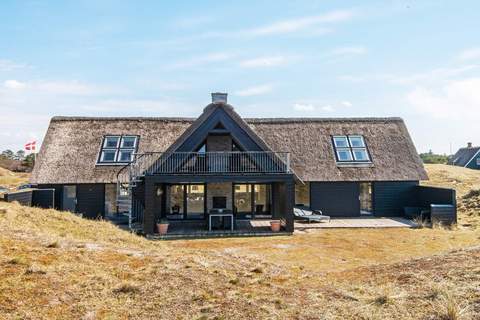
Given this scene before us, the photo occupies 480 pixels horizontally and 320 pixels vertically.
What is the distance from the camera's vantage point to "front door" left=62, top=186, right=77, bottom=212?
1905 cm

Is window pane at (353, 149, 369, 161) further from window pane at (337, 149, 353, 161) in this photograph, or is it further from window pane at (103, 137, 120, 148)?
window pane at (103, 137, 120, 148)

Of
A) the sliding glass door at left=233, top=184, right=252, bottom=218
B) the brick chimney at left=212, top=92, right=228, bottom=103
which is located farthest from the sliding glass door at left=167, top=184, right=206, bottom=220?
the brick chimney at left=212, top=92, right=228, bottom=103

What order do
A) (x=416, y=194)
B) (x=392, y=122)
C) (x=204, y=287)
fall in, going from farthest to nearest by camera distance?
(x=392, y=122)
(x=416, y=194)
(x=204, y=287)

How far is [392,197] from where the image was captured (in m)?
20.9

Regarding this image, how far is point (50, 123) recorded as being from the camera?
2148cm

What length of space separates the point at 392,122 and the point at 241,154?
1225 cm

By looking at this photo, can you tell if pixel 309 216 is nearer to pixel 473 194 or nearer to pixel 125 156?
pixel 125 156

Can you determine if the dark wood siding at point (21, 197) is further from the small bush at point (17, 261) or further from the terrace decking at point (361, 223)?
the terrace decking at point (361, 223)

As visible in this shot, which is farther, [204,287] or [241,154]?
[241,154]

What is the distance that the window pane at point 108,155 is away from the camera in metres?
19.8

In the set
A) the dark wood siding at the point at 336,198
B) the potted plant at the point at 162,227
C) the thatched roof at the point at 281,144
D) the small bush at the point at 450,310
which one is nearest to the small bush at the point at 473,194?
the thatched roof at the point at 281,144

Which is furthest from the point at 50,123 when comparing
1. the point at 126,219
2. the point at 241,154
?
the point at 241,154

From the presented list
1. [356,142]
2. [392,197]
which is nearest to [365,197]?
[392,197]

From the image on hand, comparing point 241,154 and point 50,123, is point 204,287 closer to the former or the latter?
point 241,154
